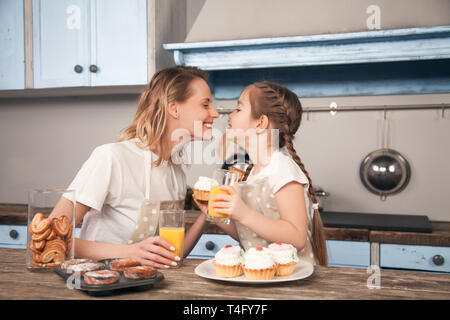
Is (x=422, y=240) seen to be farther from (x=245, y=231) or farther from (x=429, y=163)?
(x=245, y=231)

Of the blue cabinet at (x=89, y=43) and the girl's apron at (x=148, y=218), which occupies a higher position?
the blue cabinet at (x=89, y=43)

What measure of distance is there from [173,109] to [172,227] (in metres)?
0.62

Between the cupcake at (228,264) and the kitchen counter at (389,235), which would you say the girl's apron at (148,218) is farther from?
the kitchen counter at (389,235)

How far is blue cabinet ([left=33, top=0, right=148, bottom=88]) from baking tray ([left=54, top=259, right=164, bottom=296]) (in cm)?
184

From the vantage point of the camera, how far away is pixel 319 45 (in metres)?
2.37

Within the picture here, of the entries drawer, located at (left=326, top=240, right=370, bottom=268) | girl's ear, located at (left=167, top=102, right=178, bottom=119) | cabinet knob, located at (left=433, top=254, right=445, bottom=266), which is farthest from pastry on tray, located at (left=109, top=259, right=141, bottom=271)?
cabinet knob, located at (left=433, top=254, right=445, bottom=266)

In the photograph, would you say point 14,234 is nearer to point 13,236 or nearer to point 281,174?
point 13,236

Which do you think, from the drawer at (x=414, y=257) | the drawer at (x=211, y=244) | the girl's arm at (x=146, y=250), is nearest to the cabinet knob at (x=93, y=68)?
the drawer at (x=211, y=244)

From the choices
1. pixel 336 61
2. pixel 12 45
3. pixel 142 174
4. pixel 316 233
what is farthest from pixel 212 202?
pixel 12 45

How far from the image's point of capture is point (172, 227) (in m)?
1.19

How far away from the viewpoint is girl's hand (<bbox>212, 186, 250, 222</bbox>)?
3.99ft

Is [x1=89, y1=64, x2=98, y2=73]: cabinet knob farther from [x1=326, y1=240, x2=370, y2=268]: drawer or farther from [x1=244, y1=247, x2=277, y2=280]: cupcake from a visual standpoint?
[x1=244, y1=247, x2=277, y2=280]: cupcake

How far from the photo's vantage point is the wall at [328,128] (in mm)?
2598
